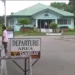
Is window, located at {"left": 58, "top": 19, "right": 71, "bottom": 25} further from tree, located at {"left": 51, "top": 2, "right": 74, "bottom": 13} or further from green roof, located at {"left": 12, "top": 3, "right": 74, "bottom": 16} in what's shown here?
tree, located at {"left": 51, "top": 2, "right": 74, "bottom": 13}

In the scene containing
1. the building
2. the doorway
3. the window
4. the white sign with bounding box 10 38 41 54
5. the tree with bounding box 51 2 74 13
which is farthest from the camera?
the tree with bounding box 51 2 74 13

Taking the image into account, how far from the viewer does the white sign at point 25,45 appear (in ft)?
29.0

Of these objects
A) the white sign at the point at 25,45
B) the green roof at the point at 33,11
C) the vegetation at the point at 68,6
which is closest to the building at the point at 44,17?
the green roof at the point at 33,11

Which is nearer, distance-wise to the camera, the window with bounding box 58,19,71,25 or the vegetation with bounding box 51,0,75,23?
the window with bounding box 58,19,71,25

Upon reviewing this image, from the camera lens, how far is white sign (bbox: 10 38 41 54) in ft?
29.0

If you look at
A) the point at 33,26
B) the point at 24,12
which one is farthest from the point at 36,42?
the point at 24,12

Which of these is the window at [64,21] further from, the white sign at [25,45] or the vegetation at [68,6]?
the white sign at [25,45]

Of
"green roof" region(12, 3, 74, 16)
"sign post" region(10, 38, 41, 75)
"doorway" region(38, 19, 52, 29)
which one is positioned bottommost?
"doorway" region(38, 19, 52, 29)

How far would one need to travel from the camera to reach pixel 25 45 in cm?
885

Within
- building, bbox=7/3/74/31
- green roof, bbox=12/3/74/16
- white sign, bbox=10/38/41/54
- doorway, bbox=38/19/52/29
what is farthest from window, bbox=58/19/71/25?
white sign, bbox=10/38/41/54

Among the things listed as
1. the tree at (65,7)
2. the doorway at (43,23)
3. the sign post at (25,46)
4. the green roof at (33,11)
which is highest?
the tree at (65,7)

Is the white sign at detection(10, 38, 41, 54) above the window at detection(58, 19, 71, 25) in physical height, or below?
above

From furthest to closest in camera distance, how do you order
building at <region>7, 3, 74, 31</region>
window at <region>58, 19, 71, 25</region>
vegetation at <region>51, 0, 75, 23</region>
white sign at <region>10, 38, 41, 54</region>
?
vegetation at <region>51, 0, 75, 23</region>
window at <region>58, 19, 71, 25</region>
building at <region>7, 3, 74, 31</region>
white sign at <region>10, 38, 41, 54</region>

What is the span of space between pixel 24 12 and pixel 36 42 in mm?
56266
